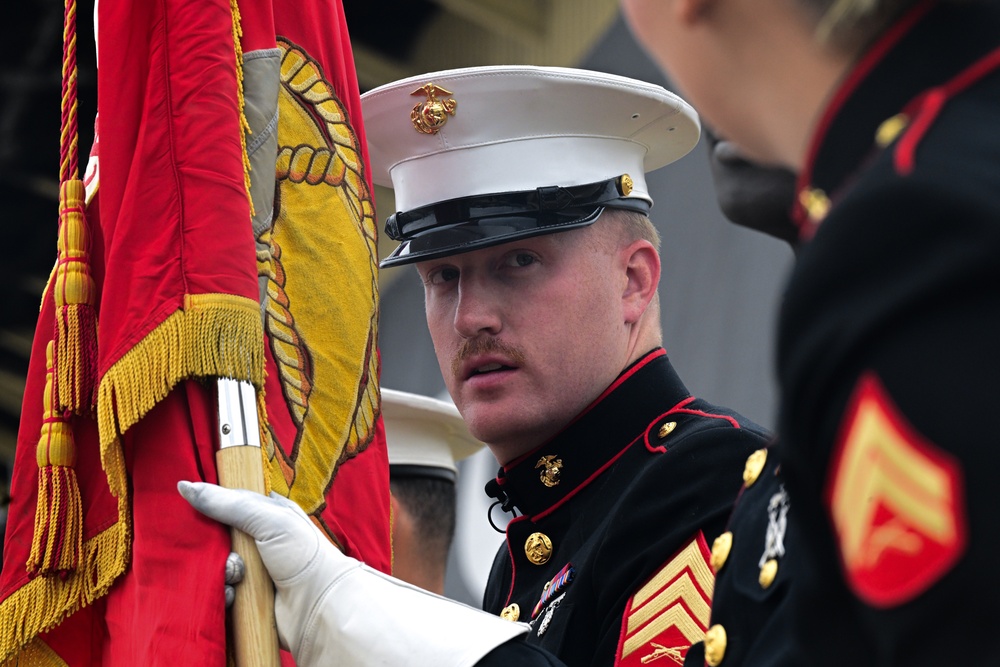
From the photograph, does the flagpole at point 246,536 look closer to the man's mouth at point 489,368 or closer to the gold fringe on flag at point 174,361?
the gold fringe on flag at point 174,361

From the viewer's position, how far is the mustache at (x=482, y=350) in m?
2.29

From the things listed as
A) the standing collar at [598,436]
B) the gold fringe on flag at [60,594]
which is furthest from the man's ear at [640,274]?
the gold fringe on flag at [60,594]

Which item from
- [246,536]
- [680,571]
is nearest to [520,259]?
[680,571]

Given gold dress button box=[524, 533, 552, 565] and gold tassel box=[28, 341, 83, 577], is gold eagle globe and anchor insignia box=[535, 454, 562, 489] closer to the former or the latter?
gold dress button box=[524, 533, 552, 565]

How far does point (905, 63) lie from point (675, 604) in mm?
1132

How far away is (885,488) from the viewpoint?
2.27 ft

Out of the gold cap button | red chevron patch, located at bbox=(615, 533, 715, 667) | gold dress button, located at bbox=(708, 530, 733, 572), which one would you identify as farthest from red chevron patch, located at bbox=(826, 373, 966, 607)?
the gold cap button

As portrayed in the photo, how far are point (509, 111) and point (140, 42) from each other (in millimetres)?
797

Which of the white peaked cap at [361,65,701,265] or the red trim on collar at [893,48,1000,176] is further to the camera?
the white peaked cap at [361,65,701,265]

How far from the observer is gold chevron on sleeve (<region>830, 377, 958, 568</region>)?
656 millimetres

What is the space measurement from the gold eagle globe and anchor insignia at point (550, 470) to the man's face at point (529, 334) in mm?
43

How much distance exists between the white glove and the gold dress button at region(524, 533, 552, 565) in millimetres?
587

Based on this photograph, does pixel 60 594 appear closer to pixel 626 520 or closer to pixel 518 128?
pixel 626 520

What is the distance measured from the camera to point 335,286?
2.06m
